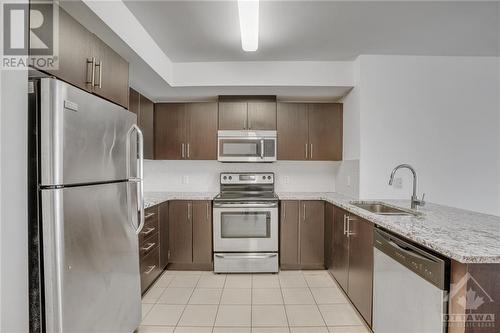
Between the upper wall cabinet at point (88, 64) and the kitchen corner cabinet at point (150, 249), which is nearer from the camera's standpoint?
the upper wall cabinet at point (88, 64)

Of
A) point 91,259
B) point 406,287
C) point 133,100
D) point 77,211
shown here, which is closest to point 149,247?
point 91,259

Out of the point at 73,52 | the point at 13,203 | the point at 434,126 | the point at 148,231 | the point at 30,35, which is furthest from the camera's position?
the point at 434,126

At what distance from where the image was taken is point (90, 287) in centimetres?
141

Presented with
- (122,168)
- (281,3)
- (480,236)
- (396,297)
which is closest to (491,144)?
(480,236)

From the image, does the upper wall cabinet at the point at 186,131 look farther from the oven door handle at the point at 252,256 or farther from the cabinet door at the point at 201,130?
the oven door handle at the point at 252,256

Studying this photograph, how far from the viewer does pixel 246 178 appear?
364cm

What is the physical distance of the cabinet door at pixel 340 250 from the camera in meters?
2.45

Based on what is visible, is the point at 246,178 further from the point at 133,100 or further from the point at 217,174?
the point at 133,100

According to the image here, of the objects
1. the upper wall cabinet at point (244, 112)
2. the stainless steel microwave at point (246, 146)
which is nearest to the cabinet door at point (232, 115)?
the upper wall cabinet at point (244, 112)

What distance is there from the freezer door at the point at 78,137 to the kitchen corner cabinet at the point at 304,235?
207cm

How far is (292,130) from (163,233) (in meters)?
2.02

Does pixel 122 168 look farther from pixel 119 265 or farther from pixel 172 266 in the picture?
pixel 172 266

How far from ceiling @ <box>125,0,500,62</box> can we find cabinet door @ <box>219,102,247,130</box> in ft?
2.07

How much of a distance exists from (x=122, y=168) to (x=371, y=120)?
2.44m
